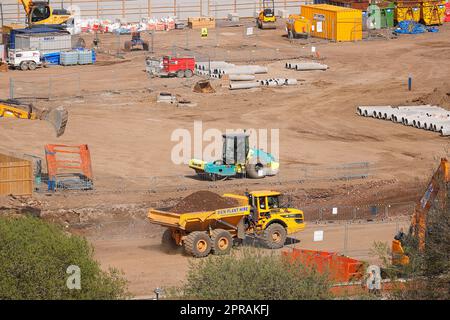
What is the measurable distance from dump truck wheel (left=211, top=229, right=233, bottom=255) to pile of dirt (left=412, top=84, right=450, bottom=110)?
26.5 meters

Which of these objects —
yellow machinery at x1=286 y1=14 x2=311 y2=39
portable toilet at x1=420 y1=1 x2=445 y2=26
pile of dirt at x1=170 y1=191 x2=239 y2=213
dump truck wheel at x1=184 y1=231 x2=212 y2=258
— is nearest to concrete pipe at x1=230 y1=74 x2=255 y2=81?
yellow machinery at x1=286 y1=14 x2=311 y2=39

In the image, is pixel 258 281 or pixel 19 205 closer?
pixel 258 281

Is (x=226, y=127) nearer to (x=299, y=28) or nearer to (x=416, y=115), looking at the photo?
(x=416, y=115)

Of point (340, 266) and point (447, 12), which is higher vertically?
point (447, 12)

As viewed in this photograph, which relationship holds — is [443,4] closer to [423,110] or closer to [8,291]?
[423,110]

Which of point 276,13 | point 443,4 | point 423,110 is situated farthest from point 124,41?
point 423,110

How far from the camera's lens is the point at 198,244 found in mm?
32719

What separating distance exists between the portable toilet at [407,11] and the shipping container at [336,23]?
5.56 m

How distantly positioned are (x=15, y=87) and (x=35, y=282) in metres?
39.5

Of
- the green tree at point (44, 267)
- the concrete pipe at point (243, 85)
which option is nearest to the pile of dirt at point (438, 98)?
the concrete pipe at point (243, 85)

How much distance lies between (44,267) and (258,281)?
5042mm

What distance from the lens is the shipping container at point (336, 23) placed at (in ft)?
255

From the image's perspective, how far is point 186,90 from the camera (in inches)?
2388

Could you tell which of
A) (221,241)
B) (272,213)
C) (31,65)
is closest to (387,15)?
(31,65)
